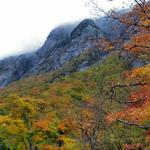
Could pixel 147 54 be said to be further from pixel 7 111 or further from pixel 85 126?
pixel 7 111

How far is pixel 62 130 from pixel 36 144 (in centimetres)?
446

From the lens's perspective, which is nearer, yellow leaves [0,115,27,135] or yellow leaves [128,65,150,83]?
yellow leaves [128,65,150,83]

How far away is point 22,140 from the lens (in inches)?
2440

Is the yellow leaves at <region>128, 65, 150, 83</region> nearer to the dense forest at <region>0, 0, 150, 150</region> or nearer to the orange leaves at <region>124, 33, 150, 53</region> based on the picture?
the dense forest at <region>0, 0, 150, 150</region>

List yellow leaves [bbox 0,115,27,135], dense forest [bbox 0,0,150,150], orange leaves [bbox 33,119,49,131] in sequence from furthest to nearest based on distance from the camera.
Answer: yellow leaves [bbox 0,115,27,135] → orange leaves [bbox 33,119,49,131] → dense forest [bbox 0,0,150,150]

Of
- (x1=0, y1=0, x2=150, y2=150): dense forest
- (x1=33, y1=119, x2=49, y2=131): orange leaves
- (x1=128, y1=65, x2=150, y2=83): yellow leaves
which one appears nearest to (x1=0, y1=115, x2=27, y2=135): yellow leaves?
(x1=0, y1=0, x2=150, y2=150): dense forest

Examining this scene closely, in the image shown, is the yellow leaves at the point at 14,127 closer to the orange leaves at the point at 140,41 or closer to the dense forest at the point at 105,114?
the dense forest at the point at 105,114

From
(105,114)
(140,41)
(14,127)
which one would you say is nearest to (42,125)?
(14,127)

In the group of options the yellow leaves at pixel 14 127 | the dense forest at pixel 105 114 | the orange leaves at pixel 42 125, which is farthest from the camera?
the yellow leaves at pixel 14 127

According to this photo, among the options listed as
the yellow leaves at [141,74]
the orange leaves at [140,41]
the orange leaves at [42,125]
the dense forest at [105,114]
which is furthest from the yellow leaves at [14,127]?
the orange leaves at [140,41]

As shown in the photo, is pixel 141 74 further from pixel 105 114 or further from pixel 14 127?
pixel 14 127

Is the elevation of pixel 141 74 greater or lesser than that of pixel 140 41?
lesser

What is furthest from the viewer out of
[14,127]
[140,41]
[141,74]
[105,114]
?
[14,127]

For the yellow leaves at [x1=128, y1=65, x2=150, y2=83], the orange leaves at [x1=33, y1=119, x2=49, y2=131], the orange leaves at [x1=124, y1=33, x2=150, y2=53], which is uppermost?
the orange leaves at [x1=124, y1=33, x2=150, y2=53]
